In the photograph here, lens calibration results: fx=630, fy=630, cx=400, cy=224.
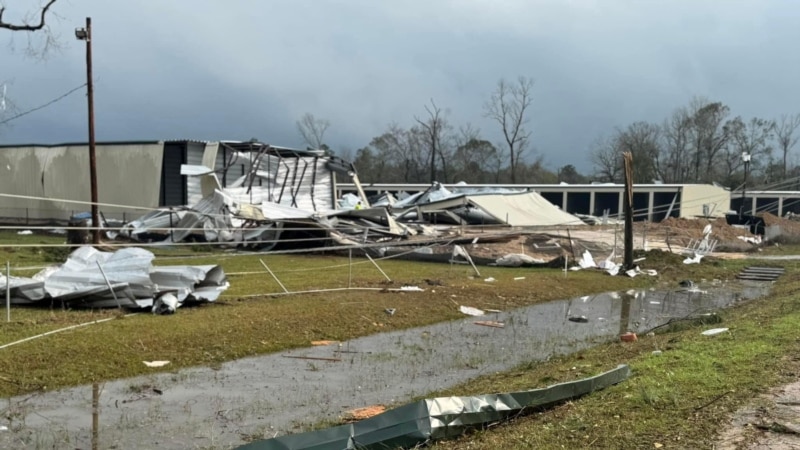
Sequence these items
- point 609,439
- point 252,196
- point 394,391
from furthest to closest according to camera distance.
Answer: point 252,196 < point 394,391 < point 609,439

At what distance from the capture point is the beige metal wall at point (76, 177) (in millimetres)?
34031

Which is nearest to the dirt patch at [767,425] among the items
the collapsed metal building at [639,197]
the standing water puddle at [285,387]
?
the standing water puddle at [285,387]

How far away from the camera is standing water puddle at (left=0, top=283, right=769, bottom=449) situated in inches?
227

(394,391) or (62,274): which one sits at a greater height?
(62,274)

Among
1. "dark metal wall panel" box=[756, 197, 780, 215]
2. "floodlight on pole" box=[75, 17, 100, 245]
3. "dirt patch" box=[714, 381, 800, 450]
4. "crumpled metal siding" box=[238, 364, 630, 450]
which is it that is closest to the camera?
"dirt patch" box=[714, 381, 800, 450]

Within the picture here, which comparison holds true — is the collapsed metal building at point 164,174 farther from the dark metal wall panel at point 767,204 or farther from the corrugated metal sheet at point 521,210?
the dark metal wall panel at point 767,204

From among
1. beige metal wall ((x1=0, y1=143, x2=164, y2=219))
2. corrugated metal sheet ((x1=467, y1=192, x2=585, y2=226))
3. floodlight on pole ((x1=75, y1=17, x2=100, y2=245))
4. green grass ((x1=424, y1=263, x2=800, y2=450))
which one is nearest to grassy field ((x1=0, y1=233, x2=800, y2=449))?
green grass ((x1=424, y1=263, x2=800, y2=450))

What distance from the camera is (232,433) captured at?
5789mm

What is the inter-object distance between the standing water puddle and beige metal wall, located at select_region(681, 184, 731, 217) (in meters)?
40.9

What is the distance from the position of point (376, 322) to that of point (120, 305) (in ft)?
14.3

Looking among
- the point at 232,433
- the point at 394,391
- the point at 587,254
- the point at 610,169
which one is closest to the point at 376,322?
the point at 394,391

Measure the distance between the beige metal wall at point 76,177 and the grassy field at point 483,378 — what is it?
17515 mm

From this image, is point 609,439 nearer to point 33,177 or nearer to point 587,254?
point 587,254

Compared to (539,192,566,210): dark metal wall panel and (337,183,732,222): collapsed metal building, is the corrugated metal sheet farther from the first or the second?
Result: (539,192,566,210): dark metal wall panel
